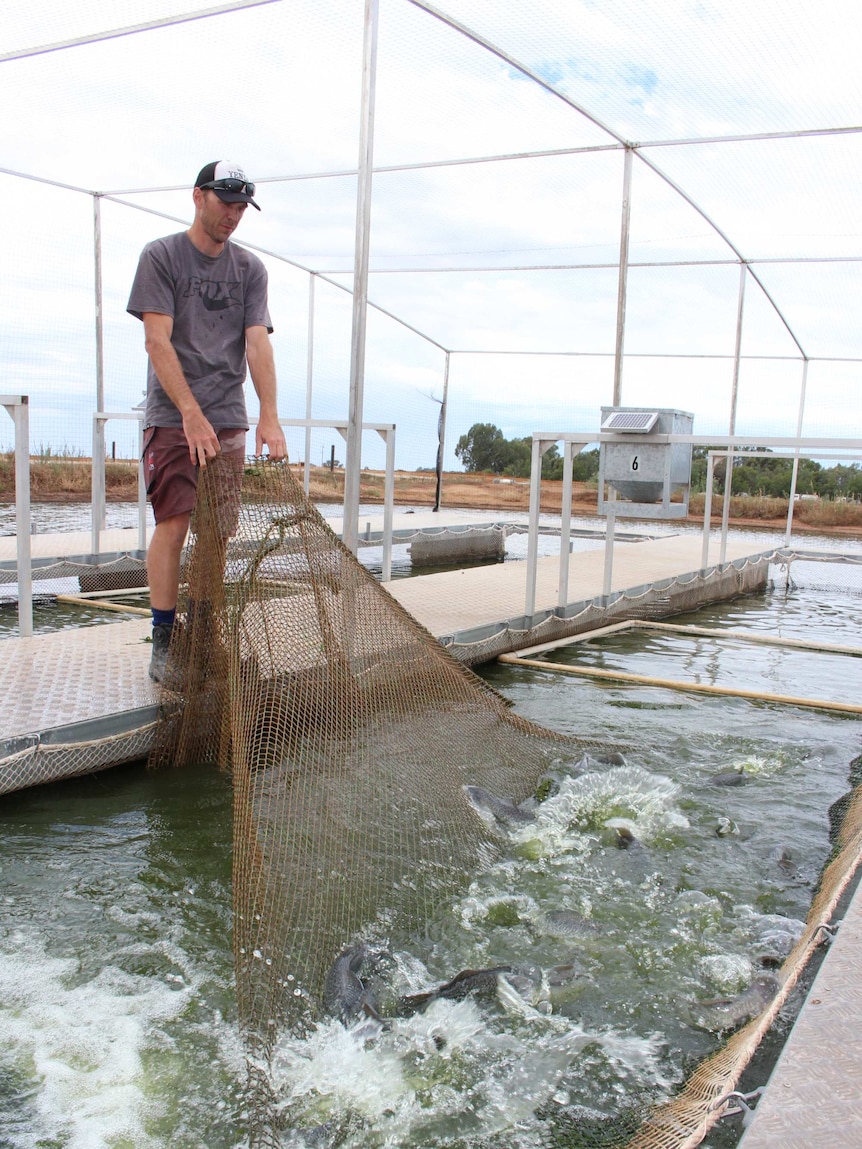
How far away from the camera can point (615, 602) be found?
7078mm

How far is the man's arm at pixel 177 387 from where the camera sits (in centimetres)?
305

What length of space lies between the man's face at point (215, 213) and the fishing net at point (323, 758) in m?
0.81

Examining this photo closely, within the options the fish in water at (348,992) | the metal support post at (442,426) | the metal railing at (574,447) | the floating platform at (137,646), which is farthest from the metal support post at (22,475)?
the metal support post at (442,426)

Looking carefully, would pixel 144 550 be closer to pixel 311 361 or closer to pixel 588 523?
pixel 311 361

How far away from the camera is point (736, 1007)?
211 centimetres

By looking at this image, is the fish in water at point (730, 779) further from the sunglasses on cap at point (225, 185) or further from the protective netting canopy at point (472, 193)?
the sunglasses on cap at point (225, 185)

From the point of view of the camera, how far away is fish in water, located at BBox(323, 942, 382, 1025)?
2.02 metres

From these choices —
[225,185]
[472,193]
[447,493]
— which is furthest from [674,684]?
[447,493]

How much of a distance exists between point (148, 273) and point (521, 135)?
4631 millimetres

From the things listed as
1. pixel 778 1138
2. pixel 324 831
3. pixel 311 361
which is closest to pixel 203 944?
pixel 324 831

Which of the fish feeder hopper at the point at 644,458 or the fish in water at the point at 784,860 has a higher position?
the fish feeder hopper at the point at 644,458

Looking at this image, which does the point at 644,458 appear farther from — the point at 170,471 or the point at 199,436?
the point at 199,436

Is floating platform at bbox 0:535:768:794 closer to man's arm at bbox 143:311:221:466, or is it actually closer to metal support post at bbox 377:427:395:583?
metal support post at bbox 377:427:395:583

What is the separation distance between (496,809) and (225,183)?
2235mm
